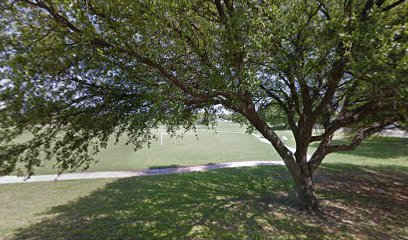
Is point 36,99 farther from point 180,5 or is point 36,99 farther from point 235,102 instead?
point 235,102

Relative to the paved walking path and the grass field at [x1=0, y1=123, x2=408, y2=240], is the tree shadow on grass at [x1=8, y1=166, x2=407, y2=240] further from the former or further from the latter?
the paved walking path

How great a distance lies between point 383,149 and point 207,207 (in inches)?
763

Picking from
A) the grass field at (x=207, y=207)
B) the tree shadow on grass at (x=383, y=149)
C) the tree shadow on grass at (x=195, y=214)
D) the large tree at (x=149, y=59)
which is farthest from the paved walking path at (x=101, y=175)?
the tree shadow on grass at (x=383, y=149)

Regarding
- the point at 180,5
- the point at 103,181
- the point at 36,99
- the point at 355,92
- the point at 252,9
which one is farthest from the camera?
the point at 103,181

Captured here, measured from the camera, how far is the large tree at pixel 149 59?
3117 mm

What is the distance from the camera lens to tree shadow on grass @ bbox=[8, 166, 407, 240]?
16.2 feet

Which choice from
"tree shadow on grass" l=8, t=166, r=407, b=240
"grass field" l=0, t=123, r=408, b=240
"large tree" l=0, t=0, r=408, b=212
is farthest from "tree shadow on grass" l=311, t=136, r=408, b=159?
"large tree" l=0, t=0, r=408, b=212

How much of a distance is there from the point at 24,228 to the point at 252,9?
7.41 m

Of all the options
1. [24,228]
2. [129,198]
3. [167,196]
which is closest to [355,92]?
[167,196]

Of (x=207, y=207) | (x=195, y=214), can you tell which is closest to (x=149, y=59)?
(x=195, y=214)

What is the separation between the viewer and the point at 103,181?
9289mm

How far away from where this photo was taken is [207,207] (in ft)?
20.9

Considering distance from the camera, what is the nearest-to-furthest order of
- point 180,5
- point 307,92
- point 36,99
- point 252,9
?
point 36,99 < point 180,5 < point 252,9 < point 307,92

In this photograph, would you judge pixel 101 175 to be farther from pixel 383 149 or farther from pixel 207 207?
pixel 383 149
